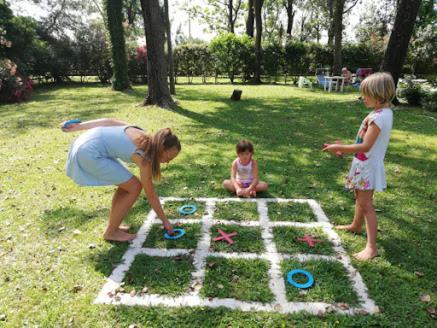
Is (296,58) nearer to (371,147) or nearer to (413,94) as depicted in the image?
(413,94)

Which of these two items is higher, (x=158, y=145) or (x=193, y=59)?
(x=193, y=59)

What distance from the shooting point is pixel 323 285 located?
2.80m

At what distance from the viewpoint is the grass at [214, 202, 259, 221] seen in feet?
12.9

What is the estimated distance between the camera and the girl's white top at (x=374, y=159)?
2832 millimetres

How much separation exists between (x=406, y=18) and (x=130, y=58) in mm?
14151

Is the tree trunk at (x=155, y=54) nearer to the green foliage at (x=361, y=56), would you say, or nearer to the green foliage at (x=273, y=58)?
the green foliage at (x=273, y=58)

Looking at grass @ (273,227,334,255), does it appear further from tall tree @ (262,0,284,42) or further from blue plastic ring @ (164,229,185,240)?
tall tree @ (262,0,284,42)

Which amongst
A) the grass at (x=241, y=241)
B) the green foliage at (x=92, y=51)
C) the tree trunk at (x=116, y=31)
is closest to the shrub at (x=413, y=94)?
the grass at (x=241, y=241)

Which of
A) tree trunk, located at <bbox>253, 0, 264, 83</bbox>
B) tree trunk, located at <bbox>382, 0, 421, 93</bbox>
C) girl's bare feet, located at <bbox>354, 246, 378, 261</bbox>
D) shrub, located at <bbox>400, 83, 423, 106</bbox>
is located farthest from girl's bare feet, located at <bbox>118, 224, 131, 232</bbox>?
tree trunk, located at <bbox>253, 0, 264, 83</bbox>

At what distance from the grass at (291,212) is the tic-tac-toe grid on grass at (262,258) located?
0.04 feet

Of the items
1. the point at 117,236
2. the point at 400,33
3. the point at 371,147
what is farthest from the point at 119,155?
the point at 400,33

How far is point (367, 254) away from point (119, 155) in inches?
100

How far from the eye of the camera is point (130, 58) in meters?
18.9

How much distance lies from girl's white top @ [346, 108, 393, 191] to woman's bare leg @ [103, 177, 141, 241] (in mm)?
2121
